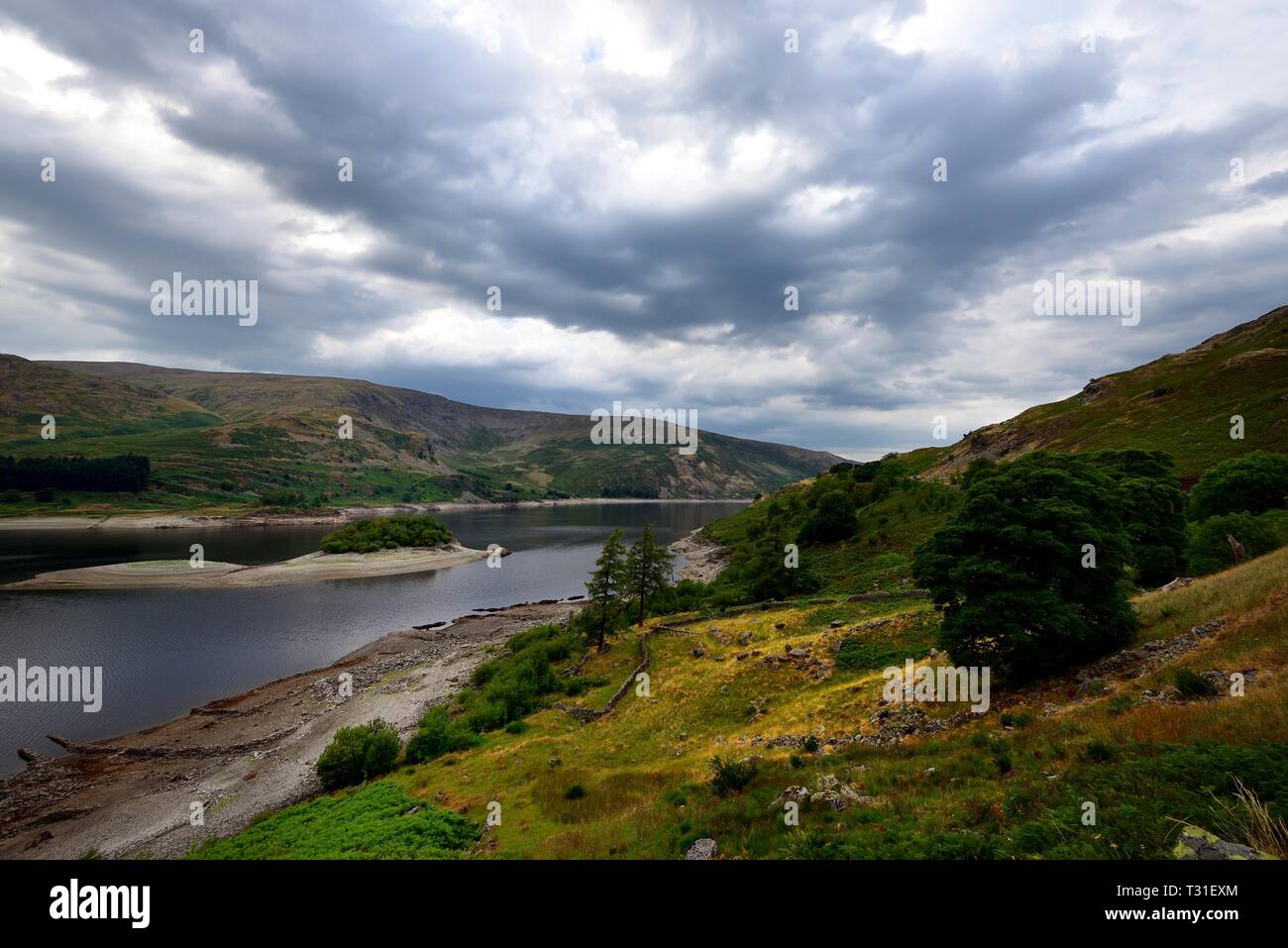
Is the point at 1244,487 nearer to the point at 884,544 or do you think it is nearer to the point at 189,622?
the point at 884,544

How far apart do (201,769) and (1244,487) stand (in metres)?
81.3

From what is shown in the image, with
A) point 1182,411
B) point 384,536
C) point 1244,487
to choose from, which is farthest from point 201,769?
point 1182,411

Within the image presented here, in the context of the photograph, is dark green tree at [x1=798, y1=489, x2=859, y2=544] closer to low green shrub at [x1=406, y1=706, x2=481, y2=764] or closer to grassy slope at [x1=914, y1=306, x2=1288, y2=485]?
grassy slope at [x1=914, y1=306, x2=1288, y2=485]

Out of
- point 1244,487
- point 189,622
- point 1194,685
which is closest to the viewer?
point 1194,685

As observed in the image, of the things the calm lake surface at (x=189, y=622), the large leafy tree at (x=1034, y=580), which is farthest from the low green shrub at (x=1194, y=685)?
the calm lake surface at (x=189, y=622)

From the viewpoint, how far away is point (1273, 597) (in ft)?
61.6

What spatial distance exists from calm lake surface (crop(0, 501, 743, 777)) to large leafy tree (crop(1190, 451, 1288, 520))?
3340 inches

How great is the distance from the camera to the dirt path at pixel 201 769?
2720 centimetres

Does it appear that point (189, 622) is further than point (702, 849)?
Yes

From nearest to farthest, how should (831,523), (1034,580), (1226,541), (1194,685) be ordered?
(1194,685) < (1034,580) < (1226,541) < (831,523)

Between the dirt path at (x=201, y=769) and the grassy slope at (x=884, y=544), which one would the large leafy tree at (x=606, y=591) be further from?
the grassy slope at (x=884, y=544)

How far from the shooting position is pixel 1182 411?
93562 millimetres
